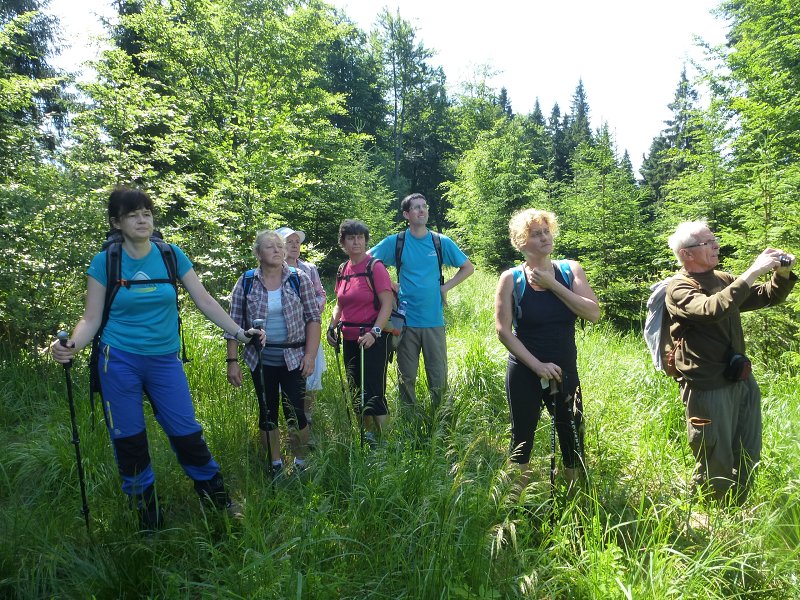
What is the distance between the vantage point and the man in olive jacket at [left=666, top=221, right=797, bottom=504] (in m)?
2.77

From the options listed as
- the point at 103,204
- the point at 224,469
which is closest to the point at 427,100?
the point at 103,204

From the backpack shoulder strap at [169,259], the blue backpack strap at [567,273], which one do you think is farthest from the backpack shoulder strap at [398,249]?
the backpack shoulder strap at [169,259]

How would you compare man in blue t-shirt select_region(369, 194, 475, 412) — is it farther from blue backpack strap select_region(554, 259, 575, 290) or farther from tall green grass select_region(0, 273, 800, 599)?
blue backpack strap select_region(554, 259, 575, 290)

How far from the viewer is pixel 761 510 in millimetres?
2584

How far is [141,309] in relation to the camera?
274 cm

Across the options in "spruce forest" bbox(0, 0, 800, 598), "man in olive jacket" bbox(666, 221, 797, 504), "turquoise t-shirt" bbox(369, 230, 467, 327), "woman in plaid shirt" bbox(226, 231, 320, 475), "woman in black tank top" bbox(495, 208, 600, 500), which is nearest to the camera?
"spruce forest" bbox(0, 0, 800, 598)

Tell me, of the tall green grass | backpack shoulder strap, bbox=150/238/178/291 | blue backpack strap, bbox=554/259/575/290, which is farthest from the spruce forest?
backpack shoulder strap, bbox=150/238/178/291

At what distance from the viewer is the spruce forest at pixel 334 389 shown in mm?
2158

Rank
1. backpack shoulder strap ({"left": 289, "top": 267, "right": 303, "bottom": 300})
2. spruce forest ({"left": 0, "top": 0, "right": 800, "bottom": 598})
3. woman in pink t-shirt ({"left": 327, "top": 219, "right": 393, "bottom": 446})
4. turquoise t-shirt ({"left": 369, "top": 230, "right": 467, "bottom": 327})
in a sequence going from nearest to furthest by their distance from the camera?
spruce forest ({"left": 0, "top": 0, "right": 800, "bottom": 598}) < backpack shoulder strap ({"left": 289, "top": 267, "right": 303, "bottom": 300}) < woman in pink t-shirt ({"left": 327, "top": 219, "right": 393, "bottom": 446}) < turquoise t-shirt ({"left": 369, "top": 230, "right": 467, "bottom": 327})

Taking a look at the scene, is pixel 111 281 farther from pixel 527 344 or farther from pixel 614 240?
pixel 614 240

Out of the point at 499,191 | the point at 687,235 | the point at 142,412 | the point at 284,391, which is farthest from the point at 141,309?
the point at 499,191

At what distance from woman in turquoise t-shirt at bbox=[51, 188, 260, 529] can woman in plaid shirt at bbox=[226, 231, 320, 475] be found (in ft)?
2.12

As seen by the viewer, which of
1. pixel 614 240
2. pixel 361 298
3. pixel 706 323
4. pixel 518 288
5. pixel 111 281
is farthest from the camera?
pixel 614 240

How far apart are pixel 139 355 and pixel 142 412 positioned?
12.8 inches
